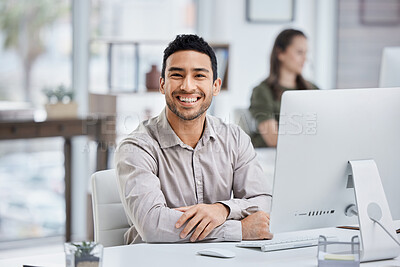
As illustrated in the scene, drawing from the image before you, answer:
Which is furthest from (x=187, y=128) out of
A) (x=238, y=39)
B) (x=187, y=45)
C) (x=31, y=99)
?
(x=238, y=39)

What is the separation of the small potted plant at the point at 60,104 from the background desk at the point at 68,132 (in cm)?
8

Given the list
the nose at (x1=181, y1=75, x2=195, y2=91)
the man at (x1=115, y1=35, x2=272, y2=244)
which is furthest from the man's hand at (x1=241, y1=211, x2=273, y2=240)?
the nose at (x1=181, y1=75, x2=195, y2=91)

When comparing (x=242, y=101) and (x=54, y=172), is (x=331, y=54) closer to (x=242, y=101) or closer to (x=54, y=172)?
(x=242, y=101)

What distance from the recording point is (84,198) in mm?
4227

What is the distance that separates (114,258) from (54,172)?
2565 millimetres

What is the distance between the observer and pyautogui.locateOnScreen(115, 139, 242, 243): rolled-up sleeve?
183cm

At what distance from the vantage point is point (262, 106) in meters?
3.82

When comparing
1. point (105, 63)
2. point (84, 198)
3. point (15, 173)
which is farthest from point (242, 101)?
point (15, 173)

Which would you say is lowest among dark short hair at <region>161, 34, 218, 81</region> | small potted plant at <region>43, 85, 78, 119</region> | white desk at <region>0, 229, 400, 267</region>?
white desk at <region>0, 229, 400, 267</region>

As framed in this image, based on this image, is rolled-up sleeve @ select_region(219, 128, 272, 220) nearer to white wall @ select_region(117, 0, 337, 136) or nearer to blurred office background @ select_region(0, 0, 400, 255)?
blurred office background @ select_region(0, 0, 400, 255)

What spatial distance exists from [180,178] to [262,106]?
187cm

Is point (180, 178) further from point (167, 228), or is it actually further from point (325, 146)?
point (325, 146)

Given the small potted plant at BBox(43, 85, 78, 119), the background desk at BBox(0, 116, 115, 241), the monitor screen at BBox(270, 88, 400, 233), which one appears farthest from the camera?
the small potted plant at BBox(43, 85, 78, 119)

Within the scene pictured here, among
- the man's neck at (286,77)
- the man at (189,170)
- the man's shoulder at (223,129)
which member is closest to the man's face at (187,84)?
the man at (189,170)
